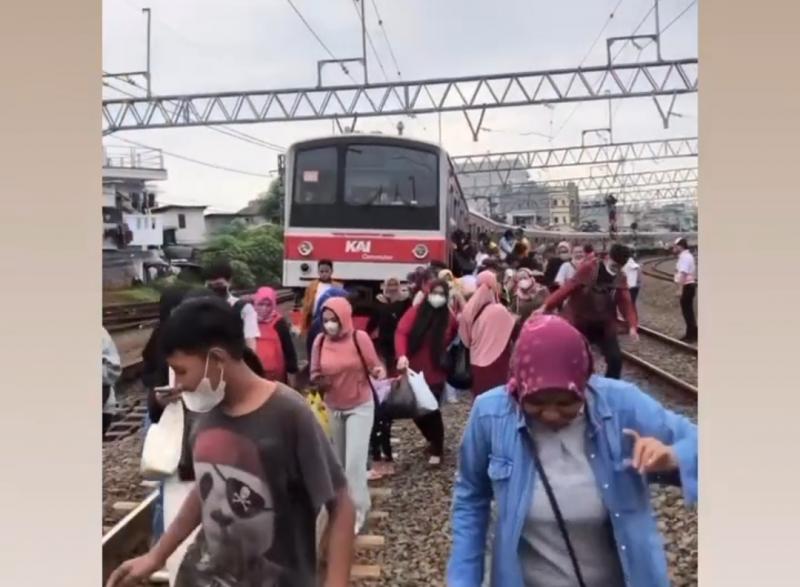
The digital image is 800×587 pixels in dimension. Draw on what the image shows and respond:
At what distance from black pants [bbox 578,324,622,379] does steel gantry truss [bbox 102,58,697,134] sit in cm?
71

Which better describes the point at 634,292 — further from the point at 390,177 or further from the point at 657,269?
the point at 390,177

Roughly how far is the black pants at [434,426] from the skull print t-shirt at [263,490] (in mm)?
367

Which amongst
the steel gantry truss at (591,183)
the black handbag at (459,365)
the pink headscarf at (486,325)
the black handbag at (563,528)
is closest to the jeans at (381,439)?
the black handbag at (459,365)

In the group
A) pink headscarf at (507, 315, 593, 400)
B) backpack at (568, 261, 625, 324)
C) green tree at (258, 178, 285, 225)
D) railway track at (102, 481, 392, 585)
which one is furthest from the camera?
green tree at (258, 178, 285, 225)

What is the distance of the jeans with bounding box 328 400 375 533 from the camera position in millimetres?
2807

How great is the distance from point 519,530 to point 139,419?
3.95 feet

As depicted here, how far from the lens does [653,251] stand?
9.49 ft

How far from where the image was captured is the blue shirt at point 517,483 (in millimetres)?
2246

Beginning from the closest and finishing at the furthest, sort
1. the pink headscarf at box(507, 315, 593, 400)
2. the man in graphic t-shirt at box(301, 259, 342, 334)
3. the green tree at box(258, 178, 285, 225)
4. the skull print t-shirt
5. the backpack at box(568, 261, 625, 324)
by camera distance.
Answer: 1. the pink headscarf at box(507, 315, 593, 400)
2. the skull print t-shirt
3. the backpack at box(568, 261, 625, 324)
4. the man in graphic t-shirt at box(301, 259, 342, 334)
5. the green tree at box(258, 178, 285, 225)

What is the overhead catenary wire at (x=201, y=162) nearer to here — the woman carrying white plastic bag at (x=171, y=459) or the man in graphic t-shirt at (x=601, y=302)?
the woman carrying white plastic bag at (x=171, y=459)

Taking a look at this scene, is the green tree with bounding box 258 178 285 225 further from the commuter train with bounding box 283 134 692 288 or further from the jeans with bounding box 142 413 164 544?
the jeans with bounding box 142 413 164 544

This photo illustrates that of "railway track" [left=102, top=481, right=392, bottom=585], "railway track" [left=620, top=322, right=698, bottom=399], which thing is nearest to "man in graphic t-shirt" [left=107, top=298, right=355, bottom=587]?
"railway track" [left=102, top=481, right=392, bottom=585]
